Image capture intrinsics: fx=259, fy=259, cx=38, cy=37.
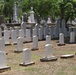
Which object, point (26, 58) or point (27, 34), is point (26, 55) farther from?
point (27, 34)

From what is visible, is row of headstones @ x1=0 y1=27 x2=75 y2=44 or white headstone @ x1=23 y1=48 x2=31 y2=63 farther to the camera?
row of headstones @ x1=0 y1=27 x2=75 y2=44

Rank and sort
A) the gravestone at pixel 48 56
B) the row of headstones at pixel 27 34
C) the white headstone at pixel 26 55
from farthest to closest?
the row of headstones at pixel 27 34
the gravestone at pixel 48 56
the white headstone at pixel 26 55

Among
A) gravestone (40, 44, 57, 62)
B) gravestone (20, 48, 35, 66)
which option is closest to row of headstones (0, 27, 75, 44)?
gravestone (40, 44, 57, 62)

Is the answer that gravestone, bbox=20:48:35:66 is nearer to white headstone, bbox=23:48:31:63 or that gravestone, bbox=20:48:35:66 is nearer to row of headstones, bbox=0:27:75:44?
white headstone, bbox=23:48:31:63

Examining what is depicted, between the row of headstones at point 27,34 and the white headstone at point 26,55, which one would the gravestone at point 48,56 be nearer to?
the white headstone at point 26,55

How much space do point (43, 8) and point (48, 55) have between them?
1954cm

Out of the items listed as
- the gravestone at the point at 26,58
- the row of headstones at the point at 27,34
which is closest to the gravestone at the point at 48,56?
the gravestone at the point at 26,58

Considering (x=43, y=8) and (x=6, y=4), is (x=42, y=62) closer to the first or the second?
(x=43, y=8)

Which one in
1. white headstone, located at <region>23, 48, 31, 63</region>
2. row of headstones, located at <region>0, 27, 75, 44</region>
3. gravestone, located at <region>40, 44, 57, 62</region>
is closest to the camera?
white headstone, located at <region>23, 48, 31, 63</region>

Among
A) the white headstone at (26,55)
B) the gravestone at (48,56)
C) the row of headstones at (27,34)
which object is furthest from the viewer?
the row of headstones at (27,34)

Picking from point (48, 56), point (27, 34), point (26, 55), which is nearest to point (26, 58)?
point (26, 55)

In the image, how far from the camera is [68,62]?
9.27 m

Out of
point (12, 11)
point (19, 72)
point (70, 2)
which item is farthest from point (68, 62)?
→ point (12, 11)

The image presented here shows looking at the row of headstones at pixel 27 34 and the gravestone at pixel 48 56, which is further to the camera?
the row of headstones at pixel 27 34
